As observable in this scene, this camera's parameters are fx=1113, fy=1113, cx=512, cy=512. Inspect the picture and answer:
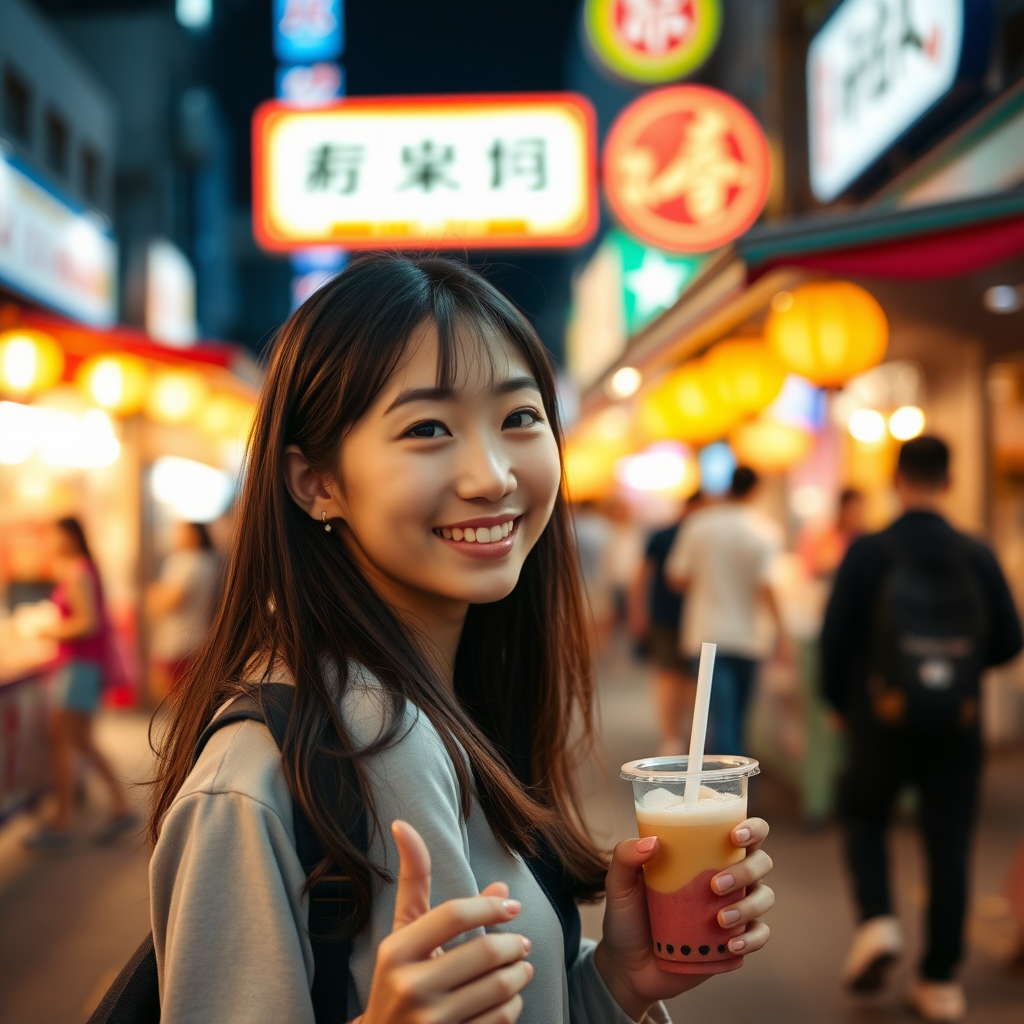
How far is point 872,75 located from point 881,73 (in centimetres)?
19

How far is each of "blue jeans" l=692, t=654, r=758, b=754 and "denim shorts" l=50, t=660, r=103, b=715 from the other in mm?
3704

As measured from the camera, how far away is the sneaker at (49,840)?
20.7ft

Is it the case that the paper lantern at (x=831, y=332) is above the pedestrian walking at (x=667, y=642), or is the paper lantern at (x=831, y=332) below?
above

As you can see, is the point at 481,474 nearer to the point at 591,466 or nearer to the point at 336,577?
the point at 336,577

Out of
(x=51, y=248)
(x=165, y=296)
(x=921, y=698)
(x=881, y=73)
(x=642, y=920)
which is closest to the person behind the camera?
(x=642, y=920)

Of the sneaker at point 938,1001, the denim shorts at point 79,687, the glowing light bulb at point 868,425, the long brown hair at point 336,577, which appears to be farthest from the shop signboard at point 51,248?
the long brown hair at point 336,577

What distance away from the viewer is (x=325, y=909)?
1.19 meters

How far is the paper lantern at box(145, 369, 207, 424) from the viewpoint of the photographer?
9828mm

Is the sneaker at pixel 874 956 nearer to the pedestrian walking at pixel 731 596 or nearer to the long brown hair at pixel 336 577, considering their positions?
the pedestrian walking at pixel 731 596

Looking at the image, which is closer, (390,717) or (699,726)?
(390,717)

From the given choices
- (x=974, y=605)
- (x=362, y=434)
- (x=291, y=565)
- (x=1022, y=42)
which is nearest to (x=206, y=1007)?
(x=291, y=565)

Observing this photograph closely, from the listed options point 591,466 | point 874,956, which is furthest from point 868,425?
point 591,466

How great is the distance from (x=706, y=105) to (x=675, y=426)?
2504 millimetres

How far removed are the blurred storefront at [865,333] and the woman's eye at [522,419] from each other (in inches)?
106
